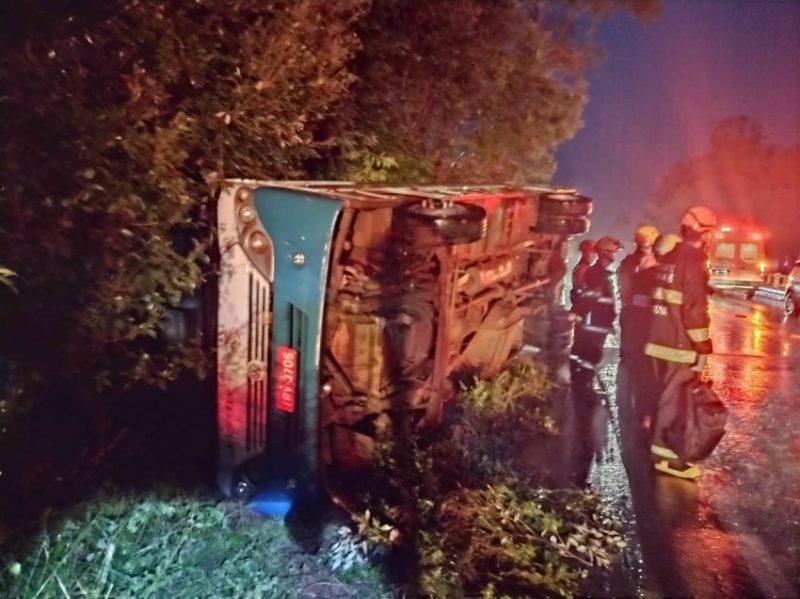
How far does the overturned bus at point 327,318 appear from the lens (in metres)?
2.83

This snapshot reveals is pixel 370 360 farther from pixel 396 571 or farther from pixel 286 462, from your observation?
pixel 396 571

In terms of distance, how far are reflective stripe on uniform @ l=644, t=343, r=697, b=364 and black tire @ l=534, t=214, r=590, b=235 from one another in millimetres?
987

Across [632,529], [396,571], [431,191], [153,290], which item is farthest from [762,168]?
[153,290]

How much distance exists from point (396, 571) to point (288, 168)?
217 centimetres

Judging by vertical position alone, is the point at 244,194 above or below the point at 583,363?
above

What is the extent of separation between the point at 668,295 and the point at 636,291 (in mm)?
325

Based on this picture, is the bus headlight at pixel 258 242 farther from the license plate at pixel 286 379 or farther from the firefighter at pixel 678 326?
the firefighter at pixel 678 326

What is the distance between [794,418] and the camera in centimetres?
338

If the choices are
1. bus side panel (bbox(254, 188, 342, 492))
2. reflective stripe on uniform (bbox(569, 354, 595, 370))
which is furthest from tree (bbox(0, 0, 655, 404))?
reflective stripe on uniform (bbox(569, 354, 595, 370))

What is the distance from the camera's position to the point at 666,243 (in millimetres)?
3508

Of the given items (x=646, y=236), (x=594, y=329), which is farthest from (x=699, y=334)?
(x=594, y=329)

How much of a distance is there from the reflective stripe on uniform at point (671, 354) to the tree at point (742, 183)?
67 centimetres

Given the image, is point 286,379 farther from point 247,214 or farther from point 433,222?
point 433,222

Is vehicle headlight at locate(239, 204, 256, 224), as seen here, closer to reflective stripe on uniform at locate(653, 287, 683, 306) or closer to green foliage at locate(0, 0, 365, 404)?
green foliage at locate(0, 0, 365, 404)
